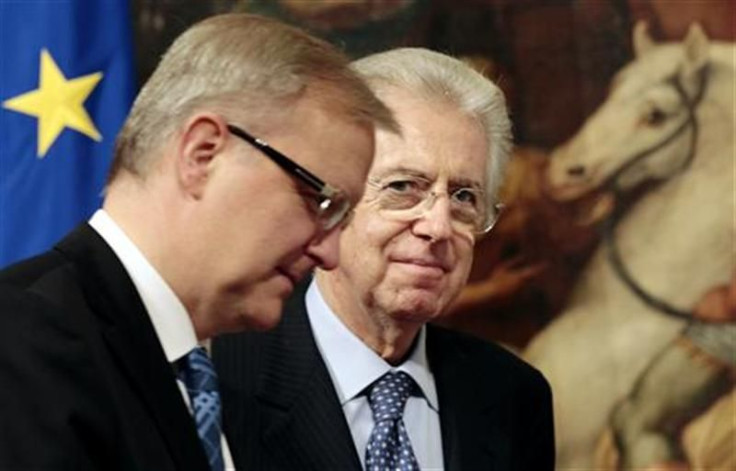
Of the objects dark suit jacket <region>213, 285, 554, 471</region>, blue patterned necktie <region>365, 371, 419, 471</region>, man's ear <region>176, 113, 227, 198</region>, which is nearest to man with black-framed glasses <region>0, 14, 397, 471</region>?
man's ear <region>176, 113, 227, 198</region>

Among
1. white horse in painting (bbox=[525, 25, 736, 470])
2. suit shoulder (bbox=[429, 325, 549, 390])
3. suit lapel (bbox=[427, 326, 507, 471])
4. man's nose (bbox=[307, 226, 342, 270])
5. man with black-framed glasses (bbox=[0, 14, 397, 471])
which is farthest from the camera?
white horse in painting (bbox=[525, 25, 736, 470])

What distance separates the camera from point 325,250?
2275 mm

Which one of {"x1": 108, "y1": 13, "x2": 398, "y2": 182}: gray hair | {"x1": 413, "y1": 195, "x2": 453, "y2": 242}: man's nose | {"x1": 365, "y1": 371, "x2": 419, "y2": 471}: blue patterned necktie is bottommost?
{"x1": 365, "y1": 371, "x2": 419, "y2": 471}: blue patterned necktie

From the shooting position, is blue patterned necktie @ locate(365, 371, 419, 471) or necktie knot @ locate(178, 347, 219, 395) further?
blue patterned necktie @ locate(365, 371, 419, 471)

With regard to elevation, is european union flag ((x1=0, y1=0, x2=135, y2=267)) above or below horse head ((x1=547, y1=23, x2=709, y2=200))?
above

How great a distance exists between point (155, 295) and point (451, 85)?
1357mm

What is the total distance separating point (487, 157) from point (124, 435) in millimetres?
1563

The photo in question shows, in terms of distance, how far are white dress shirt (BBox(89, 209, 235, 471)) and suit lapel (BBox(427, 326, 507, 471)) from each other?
1.26 meters

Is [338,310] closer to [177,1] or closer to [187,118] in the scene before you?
[187,118]

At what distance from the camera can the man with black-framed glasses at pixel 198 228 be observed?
203 centimetres

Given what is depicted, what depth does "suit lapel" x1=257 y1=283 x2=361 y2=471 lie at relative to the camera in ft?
10.2

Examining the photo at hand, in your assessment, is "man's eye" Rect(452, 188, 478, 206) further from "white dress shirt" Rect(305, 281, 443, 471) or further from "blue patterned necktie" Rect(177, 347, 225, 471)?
"blue patterned necktie" Rect(177, 347, 225, 471)

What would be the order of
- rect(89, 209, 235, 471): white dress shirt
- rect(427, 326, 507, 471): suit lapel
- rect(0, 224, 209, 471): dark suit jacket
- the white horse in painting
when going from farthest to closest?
the white horse in painting → rect(427, 326, 507, 471): suit lapel → rect(89, 209, 235, 471): white dress shirt → rect(0, 224, 209, 471): dark suit jacket

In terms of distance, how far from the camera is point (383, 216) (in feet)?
10.7
